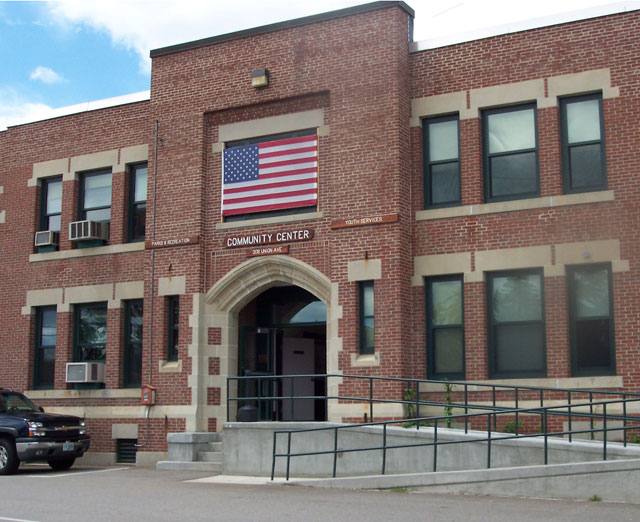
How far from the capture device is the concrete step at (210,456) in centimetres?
1809

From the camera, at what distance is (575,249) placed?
16125 mm

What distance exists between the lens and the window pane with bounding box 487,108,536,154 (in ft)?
56.1

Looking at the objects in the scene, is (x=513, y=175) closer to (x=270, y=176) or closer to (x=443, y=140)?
(x=443, y=140)

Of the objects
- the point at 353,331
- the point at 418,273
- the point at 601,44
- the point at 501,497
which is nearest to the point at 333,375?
the point at 353,331

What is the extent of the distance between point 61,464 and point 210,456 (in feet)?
12.9

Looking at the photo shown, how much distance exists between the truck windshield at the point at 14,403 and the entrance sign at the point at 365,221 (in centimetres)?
783

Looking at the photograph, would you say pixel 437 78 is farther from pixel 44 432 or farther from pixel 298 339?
pixel 44 432

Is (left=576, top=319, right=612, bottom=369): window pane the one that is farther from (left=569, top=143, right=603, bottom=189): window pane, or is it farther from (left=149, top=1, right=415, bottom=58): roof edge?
(left=149, top=1, right=415, bottom=58): roof edge

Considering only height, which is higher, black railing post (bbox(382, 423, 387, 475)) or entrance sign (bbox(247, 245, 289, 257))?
entrance sign (bbox(247, 245, 289, 257))

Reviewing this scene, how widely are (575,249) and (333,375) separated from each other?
197 inches

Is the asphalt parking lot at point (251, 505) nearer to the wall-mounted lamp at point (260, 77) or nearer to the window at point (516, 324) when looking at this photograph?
the window at point (516, 324)

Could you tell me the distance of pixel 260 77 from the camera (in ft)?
63.3

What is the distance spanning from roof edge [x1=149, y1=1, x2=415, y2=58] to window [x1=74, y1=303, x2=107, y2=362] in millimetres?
6414

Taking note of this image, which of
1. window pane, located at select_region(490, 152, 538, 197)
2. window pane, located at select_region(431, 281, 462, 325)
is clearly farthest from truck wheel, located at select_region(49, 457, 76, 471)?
window pane, located at select_region(490, 152, 538, 197)
